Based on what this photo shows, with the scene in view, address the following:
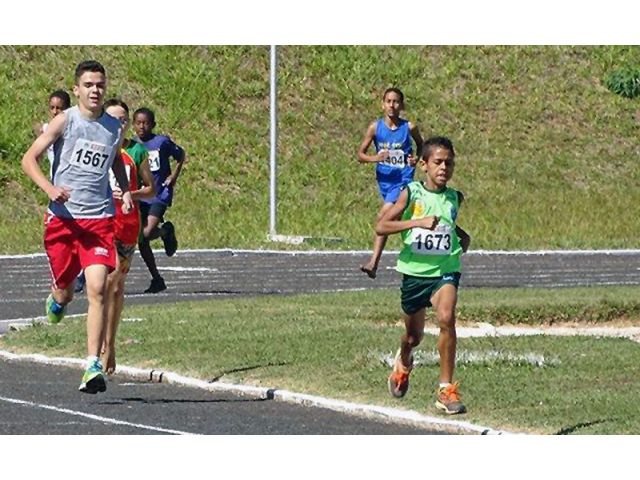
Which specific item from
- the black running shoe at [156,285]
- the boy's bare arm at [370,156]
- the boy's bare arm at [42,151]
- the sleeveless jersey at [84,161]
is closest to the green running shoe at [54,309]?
the sleeveless jersey at [84,161]

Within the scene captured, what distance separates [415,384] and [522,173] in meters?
32.2

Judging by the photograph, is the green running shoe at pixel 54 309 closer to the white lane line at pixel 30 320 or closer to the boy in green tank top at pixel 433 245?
the boy in green tank top at pixel 433 245

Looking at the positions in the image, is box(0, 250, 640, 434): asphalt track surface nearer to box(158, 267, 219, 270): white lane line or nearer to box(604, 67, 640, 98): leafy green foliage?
box(158, 267, 219, 270): white lane line

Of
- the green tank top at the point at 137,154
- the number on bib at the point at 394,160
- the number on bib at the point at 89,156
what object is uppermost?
the number on bib at the point at 89,156

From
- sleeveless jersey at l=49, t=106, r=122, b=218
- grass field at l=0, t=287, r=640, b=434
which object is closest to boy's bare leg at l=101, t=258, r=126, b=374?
grass field at l=0, t=287, r=640, b=434

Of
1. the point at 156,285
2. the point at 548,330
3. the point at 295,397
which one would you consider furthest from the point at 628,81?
the point at 295,397

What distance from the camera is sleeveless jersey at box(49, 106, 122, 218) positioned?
12.4 metres

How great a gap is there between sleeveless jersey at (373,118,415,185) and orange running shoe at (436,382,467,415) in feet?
29.8

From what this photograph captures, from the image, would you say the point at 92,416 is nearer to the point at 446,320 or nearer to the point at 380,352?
the point at 446,320

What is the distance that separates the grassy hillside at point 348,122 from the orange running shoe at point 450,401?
25.2 meters

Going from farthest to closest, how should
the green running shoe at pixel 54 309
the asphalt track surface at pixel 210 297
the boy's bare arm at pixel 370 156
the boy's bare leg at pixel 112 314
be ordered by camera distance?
the boy's bare arm at pixel 370 156 < the boy's bare leg at pixel 112 314 < the green running shoe at pixel 54 309 < the asphalt track surface at pixel 210 297

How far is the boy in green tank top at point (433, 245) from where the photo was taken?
39.1 ft

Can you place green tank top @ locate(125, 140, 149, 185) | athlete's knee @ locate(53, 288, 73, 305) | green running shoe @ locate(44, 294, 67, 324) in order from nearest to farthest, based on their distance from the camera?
athlete's knee @ locate(53, 288, 73, 305), green running shoe @ locate(44, 294, 67, 324), green tank top @ locate(125, 140, 149, 185)

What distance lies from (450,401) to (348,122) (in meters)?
35.0
